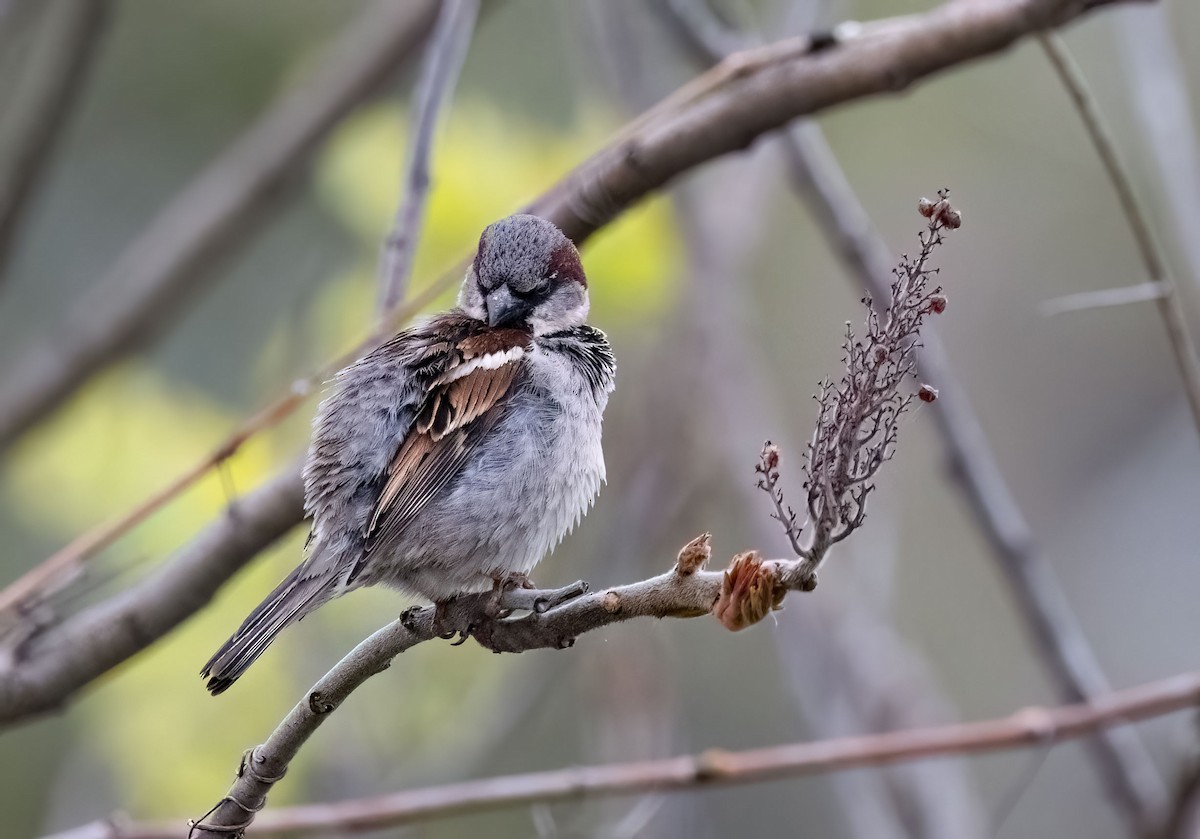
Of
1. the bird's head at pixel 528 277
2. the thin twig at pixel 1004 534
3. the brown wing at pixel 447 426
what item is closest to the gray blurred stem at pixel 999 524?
the thin twig at pixel 1004 534

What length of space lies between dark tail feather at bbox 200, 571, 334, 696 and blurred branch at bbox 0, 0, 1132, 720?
A: 58cm

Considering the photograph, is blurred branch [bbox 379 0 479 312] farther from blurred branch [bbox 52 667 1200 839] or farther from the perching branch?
blurred branch [bbox 52 667 1200 839]

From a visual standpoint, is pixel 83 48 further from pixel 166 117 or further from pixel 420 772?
pixel 166 117

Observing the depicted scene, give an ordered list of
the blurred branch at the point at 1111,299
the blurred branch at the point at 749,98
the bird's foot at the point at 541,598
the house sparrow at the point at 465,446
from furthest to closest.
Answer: the blurred branch at the point at 749,98
the house sparrow at the point at 465,446
the blurred branch at the point at 1111,299
the bird's foot at the point at 541,598

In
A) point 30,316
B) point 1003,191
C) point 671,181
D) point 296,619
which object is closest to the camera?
point 296,619

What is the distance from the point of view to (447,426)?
129 inches

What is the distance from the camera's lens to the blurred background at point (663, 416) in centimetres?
470

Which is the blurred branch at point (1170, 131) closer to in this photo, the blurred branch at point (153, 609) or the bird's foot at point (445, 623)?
the bird's foot at point (445, 623)

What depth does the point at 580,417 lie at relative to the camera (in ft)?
11.1

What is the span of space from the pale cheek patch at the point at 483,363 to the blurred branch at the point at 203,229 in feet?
7.18

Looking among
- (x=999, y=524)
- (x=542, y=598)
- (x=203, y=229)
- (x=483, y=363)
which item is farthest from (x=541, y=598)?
(x=203, y=229)

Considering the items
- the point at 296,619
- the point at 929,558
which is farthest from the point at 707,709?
the point at 296,619

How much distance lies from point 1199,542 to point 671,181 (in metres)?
5.34

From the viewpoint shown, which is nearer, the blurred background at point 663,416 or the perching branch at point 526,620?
the perching branch at point 526,620
